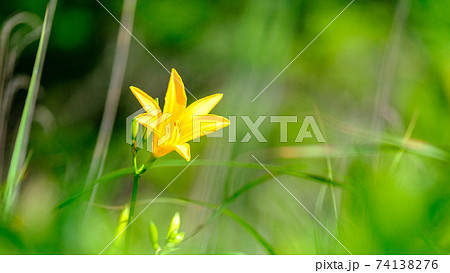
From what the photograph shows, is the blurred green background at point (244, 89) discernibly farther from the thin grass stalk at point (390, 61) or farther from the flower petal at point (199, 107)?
the flower petal at point (199, 107)

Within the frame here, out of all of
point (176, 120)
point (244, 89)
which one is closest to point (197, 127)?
point (176, 120)

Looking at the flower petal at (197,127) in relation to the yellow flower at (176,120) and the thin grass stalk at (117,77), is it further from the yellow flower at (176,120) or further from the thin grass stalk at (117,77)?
the thin grass stalk at (117,77)

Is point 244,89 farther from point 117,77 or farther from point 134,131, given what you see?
point 134,131

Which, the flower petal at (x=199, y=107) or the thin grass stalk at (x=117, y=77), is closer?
the flower petal at (x=199, y=107)

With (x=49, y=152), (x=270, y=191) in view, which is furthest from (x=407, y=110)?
(x=49, y=152)

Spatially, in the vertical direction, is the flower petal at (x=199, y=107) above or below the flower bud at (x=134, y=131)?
above

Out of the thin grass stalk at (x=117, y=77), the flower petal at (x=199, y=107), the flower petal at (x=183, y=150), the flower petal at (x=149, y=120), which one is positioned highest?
the thin grass stalk at (x=117, y=77)

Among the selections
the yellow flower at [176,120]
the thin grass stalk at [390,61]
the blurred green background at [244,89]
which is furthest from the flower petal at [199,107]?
the thin grass stalk at [390,61]

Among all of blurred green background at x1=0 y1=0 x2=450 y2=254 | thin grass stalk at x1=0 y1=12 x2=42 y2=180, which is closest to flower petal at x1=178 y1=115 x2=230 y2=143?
blurred green background at x1=0 y1=0 x2=450 y2=254
